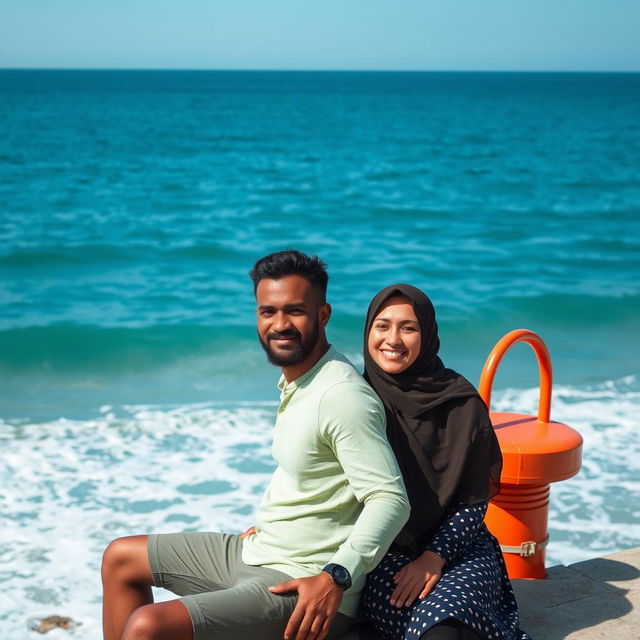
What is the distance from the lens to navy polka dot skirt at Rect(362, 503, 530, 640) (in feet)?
8.32

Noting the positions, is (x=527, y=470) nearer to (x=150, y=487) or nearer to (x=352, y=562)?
(x=352, y=562)

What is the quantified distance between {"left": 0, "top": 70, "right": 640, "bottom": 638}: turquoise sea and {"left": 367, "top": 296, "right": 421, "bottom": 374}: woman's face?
2759mm

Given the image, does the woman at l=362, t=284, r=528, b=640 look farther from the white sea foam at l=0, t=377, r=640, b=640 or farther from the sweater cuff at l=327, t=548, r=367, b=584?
the white sea foam at l=0, t=377, r=640, b=640

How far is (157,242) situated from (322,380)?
1442 cm

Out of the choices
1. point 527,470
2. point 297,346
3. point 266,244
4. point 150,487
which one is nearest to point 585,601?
point 527,470

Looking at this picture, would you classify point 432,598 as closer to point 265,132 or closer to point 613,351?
point 613,351

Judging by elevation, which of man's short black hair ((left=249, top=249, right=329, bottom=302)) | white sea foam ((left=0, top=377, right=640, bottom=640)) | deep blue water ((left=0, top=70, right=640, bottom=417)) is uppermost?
man's short black hair ((left=249, top=249, right=329, bottom=302))

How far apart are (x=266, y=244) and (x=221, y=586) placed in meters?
14.9

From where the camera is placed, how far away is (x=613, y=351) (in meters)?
10.5

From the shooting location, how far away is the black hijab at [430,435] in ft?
9.16

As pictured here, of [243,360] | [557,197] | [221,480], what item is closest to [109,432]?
[221,480]

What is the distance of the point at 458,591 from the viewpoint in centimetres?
258

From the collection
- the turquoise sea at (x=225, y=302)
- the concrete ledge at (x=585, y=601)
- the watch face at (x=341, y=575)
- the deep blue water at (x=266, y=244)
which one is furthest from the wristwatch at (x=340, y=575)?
the deep blue water at (x=266, y=244)

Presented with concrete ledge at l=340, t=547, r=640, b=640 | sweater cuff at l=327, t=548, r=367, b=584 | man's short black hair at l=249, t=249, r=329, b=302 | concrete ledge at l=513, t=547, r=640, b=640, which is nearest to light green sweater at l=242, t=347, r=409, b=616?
sweater cuff at l=327, t=548, r=367, b=584
